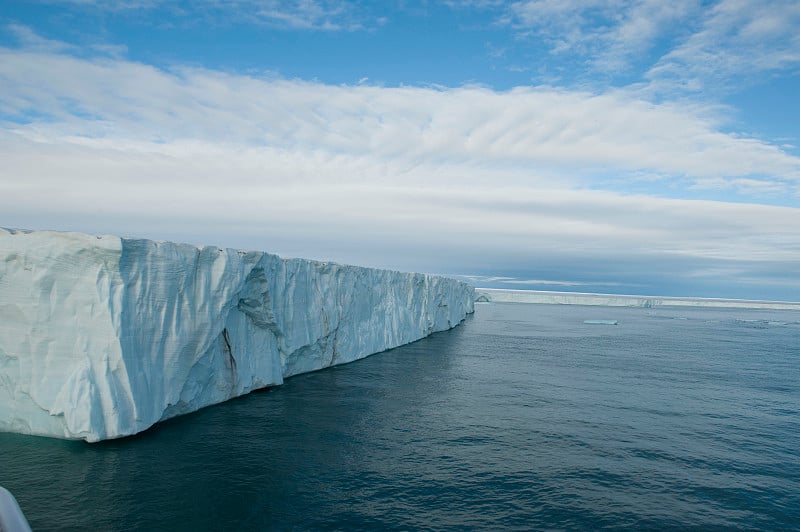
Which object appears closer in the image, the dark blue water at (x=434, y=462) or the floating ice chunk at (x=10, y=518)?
the floating ice chunk at (x=10, y=518)

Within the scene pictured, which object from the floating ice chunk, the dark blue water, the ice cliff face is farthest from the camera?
the ice cliff face

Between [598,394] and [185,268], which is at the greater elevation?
[185,268]

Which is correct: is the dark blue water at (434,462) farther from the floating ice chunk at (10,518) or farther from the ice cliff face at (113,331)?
the floating ice chunk at (10,518)

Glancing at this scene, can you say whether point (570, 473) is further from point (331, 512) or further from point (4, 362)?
point (4, 362)

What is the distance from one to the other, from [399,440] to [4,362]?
10311 millimetres

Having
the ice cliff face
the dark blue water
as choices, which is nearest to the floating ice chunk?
the dark blue water

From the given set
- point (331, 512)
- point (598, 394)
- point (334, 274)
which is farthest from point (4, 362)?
point (598, 394)

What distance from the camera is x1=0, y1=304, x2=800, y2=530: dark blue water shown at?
10.1 metres

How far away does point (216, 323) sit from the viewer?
16016mm

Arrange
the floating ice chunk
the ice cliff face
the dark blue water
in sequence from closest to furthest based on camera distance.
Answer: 1. the floating ice chunk
2. the dark blue water
3. the ice cliff face

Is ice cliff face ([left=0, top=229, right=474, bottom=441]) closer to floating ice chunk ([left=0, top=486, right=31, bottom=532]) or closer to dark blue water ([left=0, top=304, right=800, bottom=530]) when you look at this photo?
dark blue water ([left=0, top=304, right=800, bottom=530])

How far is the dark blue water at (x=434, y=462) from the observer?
10.1 m

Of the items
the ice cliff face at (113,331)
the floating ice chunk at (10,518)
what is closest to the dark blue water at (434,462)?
the ice cliff face at (113,331)

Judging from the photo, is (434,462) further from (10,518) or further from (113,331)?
(10,518)
